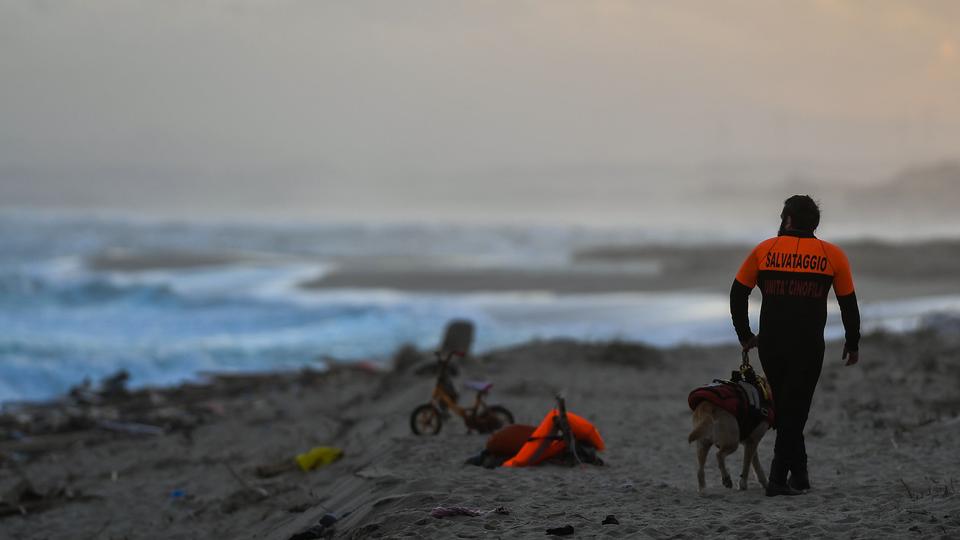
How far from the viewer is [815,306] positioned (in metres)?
6.21

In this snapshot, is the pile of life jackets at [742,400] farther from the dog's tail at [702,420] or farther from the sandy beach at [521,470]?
the sandy beach at [521,470]

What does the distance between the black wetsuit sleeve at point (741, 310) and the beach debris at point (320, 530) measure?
307 cm

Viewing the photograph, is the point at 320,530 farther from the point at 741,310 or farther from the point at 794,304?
the point at 794,304

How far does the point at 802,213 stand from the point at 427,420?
16.5 ft

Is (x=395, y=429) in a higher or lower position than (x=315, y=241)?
lower

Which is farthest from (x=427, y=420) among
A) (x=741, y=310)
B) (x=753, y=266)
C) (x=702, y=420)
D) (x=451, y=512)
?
(x=753, y=266)

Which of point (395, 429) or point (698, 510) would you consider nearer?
point (698, 510)

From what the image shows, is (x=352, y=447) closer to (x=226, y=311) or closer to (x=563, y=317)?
(x=563, y=317)

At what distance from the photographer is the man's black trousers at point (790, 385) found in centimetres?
625

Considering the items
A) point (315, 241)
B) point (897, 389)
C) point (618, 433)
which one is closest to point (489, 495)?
point (618, 433)

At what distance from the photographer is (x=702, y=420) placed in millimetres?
6445

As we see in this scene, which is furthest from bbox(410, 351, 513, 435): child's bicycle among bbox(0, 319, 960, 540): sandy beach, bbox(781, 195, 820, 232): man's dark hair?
bbox(781, 195, 820, 232): man's dark hair

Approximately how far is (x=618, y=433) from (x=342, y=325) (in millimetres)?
16280

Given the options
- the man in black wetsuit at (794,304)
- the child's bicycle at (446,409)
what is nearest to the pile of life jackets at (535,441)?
the child's bicycle at (446,409)
